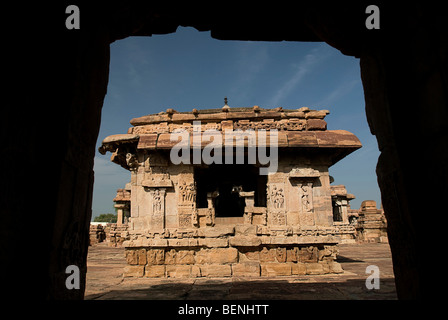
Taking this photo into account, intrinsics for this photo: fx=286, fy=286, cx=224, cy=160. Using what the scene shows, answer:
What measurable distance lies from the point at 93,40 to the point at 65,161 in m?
0.98

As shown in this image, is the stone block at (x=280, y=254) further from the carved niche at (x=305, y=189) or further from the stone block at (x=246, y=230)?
the carved niche at (x=305, y=189)

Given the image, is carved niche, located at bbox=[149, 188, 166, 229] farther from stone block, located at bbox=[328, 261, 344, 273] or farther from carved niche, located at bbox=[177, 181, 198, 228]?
stone block, located at bbox=[328, 261, 344, 273]

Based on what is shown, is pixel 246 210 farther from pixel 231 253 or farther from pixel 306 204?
pixel 306 204

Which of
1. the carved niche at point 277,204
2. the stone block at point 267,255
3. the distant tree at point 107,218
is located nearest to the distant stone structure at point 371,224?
the carved niche at point 277,204

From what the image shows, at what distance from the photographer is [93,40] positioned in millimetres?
2191

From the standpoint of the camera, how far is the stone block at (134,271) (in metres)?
7.06

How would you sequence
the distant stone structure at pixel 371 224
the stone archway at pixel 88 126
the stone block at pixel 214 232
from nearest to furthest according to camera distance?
the stone archway at pixel 88 126, the stone block at pixel 214 232, the distant stone structure at pixel 371 224

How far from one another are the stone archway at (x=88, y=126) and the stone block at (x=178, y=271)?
5310 millimetres

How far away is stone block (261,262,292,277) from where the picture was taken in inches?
276

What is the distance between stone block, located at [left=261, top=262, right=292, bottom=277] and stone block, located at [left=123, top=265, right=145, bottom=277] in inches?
118

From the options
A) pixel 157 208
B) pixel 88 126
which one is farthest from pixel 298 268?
pixel 88 126

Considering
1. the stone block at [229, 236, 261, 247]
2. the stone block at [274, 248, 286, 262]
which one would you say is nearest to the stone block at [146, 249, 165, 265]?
the stone block at [229, 236, 261, 247]

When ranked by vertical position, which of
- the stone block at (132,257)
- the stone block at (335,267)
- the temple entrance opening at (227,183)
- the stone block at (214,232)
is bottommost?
the stone block at (335,267)

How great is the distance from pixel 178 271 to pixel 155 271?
0.57 meters
